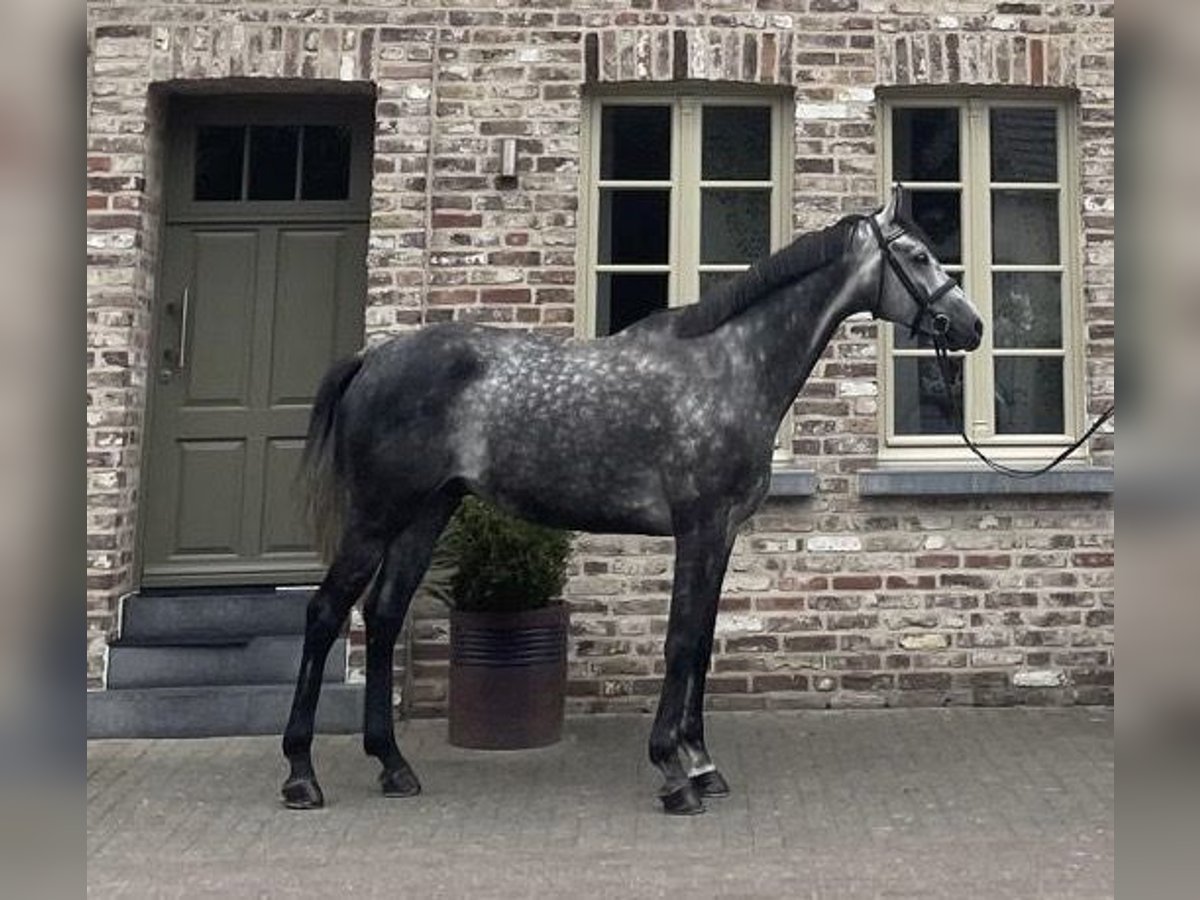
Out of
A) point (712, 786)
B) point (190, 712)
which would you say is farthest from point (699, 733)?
point (190, 712)

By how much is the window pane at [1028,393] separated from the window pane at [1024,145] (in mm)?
1061

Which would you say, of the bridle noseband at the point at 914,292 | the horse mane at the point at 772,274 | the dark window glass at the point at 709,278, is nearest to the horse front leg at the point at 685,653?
the horse mane at the point at 772,274

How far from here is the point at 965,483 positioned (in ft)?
20.6

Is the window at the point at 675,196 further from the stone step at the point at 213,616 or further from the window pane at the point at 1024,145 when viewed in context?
the stone step at the point at 213,616

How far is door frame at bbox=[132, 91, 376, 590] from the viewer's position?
21.2 feet

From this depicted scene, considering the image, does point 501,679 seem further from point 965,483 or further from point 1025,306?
point 1025,306

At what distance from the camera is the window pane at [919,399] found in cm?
658

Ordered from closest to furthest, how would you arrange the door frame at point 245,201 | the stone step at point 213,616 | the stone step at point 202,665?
the stone step at point 202,665 < the stone step at point 213,616 < the door frame at point 245,201

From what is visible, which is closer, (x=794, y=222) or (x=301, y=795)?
(x=301, y=795)

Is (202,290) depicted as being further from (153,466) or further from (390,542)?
(390,542)

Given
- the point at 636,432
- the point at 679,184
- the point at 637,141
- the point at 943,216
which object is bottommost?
the point at 636,432

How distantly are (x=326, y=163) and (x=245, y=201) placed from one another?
20.1 inches
